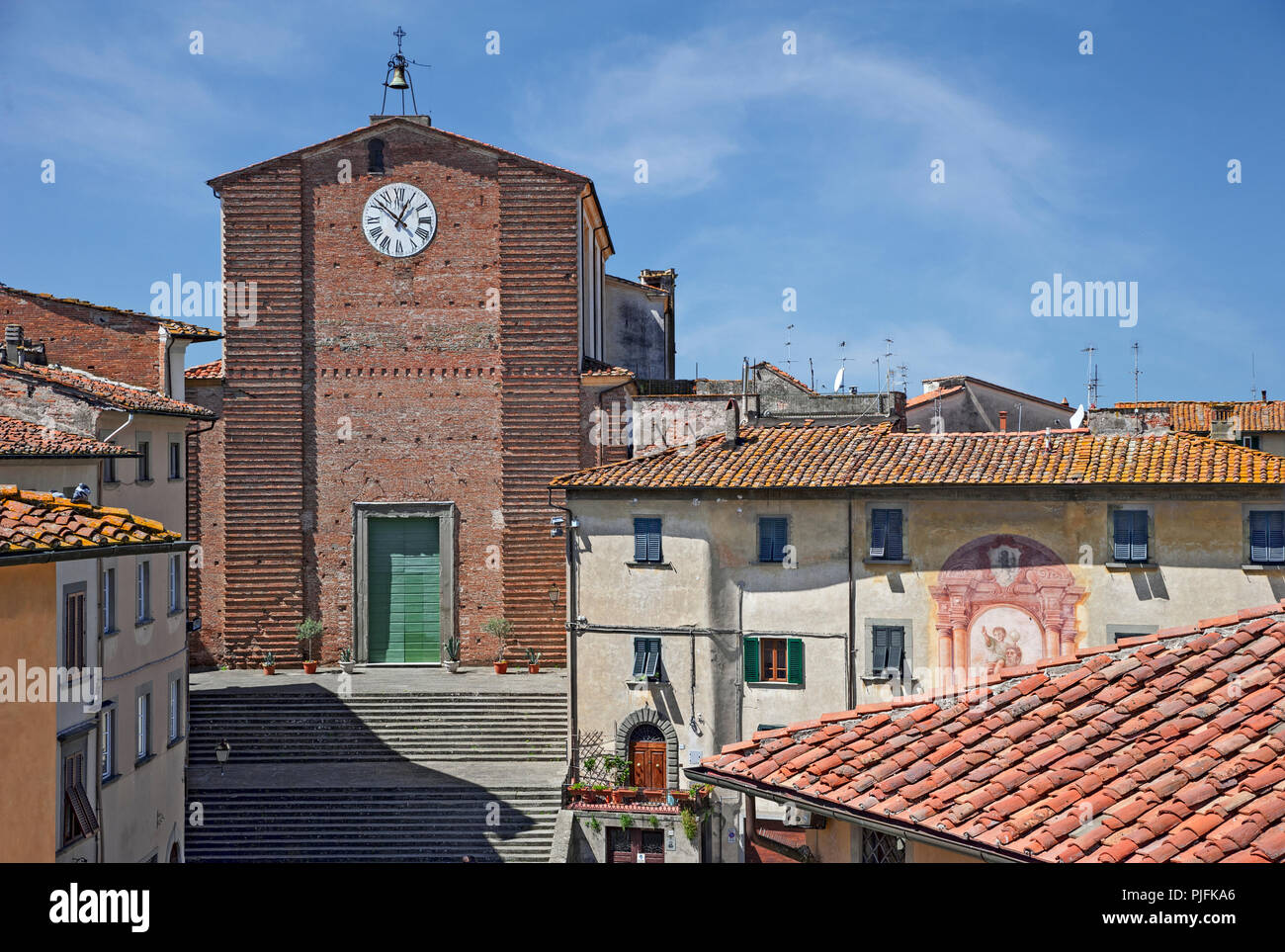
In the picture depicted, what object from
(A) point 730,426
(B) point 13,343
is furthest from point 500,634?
(B) point 13,343

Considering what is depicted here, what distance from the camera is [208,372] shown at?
122 feet

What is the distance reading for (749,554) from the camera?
29422 millimetres

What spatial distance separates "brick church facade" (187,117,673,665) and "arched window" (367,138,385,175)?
0.19ft

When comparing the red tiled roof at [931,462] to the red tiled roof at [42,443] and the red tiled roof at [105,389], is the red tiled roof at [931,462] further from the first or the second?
the red tiled roof at [42,443]

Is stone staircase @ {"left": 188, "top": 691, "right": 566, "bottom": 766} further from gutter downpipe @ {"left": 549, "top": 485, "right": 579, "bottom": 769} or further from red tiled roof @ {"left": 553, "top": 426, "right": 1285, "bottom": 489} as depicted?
red tiled roof @ {"left": 553, "top": 426, "right": 1285, "bottom": 489}

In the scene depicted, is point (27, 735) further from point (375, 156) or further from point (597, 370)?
point (375, 156)

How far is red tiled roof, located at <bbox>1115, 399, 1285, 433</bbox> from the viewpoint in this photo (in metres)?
49.7

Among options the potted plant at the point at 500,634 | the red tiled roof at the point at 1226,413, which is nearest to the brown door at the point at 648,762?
the potted plant at the point at 500,634

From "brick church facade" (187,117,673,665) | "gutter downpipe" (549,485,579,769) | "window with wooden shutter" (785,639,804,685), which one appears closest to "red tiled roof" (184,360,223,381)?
"brick church facade" (187,117,673,665)

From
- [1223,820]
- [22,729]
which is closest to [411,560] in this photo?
[22,729]

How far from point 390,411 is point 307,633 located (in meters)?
6.80
